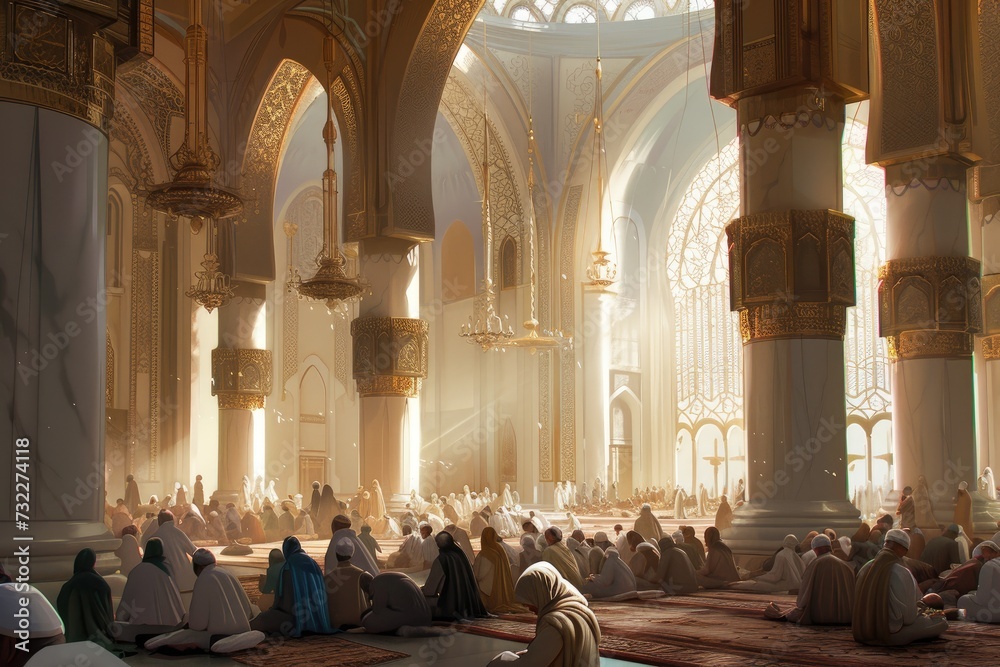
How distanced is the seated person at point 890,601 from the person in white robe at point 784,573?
1422 mm

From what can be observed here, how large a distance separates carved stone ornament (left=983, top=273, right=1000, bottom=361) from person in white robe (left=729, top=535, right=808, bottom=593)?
15.7 feet

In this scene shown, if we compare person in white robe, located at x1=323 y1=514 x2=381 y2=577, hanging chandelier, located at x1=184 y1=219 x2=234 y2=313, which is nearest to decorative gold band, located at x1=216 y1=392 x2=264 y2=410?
hanging chandelier, located at x1=184 y1=219 x2=234 y2=313

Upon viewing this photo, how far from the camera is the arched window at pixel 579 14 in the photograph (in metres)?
17.8

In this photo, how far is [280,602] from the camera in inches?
204

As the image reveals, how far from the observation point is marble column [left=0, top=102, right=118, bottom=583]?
464 cm

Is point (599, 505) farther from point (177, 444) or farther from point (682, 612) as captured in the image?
point (682, 612)

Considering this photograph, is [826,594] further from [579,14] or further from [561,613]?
[579,14]

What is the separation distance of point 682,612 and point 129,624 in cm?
289

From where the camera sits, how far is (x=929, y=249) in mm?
8062

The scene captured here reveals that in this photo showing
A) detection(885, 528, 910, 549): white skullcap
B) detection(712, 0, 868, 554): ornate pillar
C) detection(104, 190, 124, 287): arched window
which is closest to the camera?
detection(885, 528, 910, 549): white skullcap

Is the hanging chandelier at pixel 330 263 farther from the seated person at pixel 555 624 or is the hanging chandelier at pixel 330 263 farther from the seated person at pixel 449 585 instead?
the seated person at pixel 555 624

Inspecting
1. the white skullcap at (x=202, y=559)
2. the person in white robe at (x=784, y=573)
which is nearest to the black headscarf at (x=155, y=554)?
the white skullcap at (x=202, y=559)

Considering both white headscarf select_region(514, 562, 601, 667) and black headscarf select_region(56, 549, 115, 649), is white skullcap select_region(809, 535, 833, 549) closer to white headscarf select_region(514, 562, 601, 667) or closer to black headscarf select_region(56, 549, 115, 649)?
white headscarf select_region(514, 562, 601, 667)

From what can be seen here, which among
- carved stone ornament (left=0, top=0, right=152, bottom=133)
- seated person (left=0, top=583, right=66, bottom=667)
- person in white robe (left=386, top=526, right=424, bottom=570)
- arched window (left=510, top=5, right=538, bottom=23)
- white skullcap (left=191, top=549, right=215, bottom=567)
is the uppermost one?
arched window (left=510, top=5, right=538, bottom=23)
